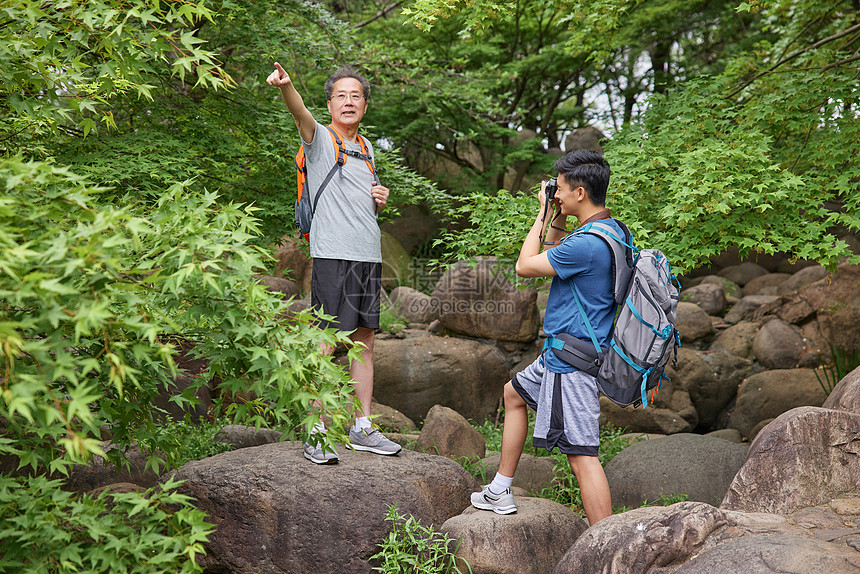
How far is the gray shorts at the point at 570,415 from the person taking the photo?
10.3ft

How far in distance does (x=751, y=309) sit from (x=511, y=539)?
359 inches

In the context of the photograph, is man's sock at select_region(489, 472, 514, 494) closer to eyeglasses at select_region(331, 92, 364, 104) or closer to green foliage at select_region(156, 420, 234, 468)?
eyeglasses at select_region(331, 92, 364, 104)

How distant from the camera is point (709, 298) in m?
11.4

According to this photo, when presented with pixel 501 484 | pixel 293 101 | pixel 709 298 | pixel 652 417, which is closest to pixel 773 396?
pixel 652 417

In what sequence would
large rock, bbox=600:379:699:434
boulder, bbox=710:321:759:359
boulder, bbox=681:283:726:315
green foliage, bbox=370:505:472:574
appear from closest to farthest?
green foliage, bbox=370:505:472:574 < large rock, bbox=600:379:699:434 < boulder, bbox=710:321:759:359 < boulder, bbox=681:283:726:315

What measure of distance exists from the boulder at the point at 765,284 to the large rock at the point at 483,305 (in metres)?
6.44

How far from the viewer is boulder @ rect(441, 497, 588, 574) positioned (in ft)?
10.7

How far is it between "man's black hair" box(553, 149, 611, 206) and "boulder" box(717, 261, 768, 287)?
469 inches

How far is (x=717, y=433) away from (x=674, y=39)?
31.5ft

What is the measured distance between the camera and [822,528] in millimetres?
2928

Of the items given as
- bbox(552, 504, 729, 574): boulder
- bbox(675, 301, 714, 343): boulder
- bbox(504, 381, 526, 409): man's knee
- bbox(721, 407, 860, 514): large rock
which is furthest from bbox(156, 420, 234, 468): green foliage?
bbox(675, 301, 714, 343): boulder

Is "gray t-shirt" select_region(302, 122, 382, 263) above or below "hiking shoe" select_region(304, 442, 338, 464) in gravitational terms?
above

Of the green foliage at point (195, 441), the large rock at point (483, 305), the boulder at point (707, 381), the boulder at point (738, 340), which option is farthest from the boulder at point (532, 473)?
the boulder at point (738, 340)

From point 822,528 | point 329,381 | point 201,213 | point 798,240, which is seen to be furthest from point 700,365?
point 201,213
